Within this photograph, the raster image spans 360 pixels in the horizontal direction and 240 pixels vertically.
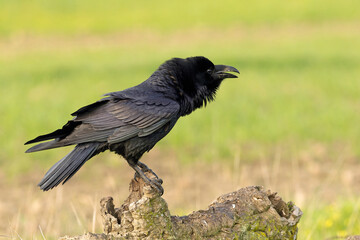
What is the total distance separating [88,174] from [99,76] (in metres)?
6.88

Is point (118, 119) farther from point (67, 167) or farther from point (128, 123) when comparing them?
point (67, 167)

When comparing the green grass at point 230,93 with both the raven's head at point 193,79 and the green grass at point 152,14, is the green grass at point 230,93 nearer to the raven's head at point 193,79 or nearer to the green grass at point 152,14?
the raven's head at point 193,79

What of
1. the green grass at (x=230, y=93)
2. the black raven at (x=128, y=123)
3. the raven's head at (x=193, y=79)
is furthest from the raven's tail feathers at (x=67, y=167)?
the green grass at (x=230, y=93)

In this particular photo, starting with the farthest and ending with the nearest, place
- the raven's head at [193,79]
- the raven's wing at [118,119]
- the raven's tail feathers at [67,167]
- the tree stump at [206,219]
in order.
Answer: the raven's head at [193,79] < the raven's wing at [118,119] < the raven's tail feathers at [67,167] < the tree stump at [206,219]

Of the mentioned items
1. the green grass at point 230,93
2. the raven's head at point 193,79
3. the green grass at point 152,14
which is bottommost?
the raven's head at point 193,79

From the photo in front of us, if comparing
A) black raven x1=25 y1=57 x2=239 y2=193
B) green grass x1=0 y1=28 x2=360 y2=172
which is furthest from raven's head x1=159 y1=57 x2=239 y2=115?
green grass x1=0 y1=28 x2=360 y2=172

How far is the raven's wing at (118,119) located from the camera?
4.13 m

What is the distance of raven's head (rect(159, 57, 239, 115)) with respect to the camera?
186 inches

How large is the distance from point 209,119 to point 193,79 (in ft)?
23.0

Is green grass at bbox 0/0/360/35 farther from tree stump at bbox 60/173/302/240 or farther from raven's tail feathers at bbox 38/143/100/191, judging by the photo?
tree stump at bbox 60/173/302/240

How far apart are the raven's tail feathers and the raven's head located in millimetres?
904

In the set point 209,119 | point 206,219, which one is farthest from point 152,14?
point 206,219

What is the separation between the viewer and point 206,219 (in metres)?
3.53

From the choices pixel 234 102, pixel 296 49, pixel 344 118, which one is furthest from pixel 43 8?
pixel 344 118
